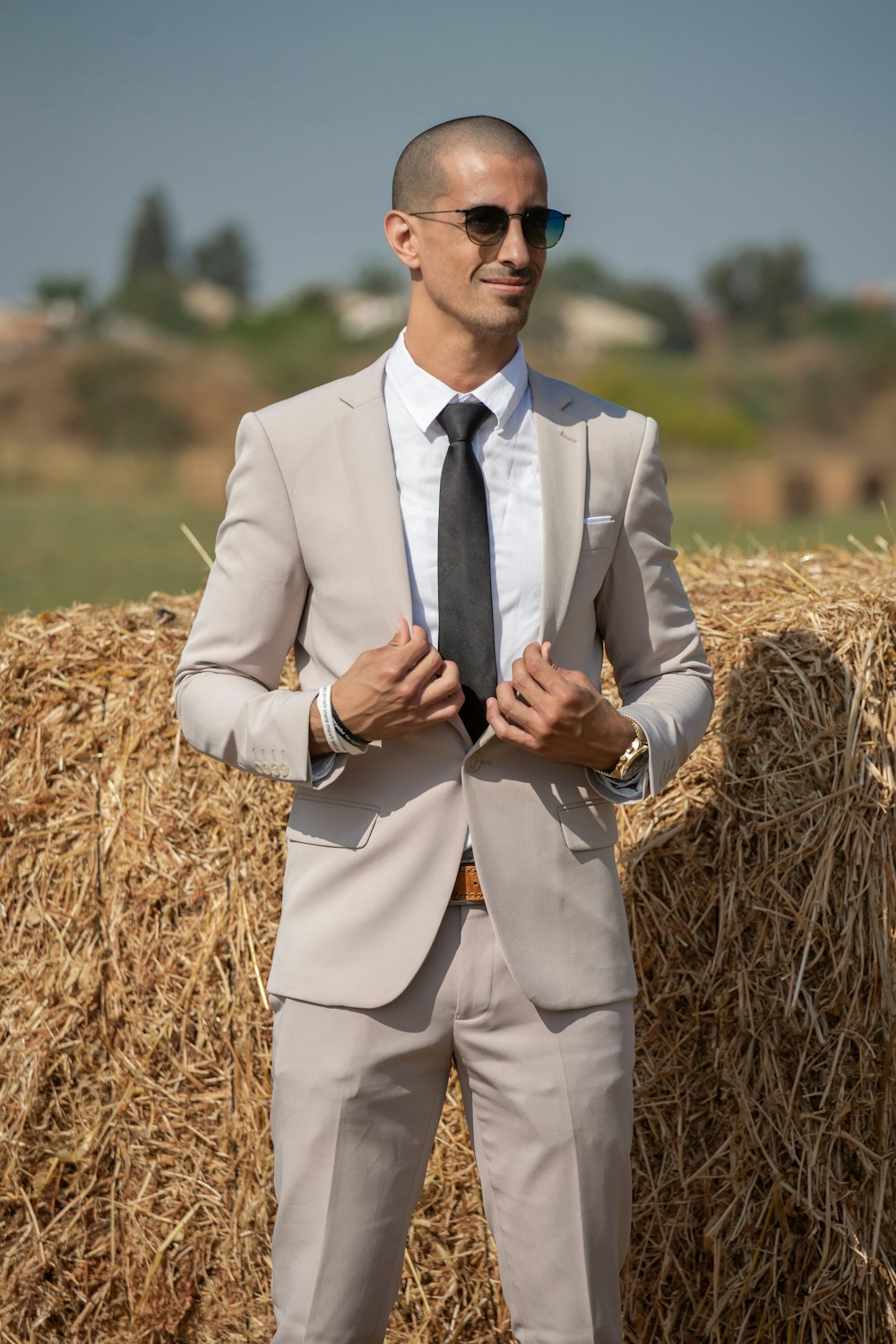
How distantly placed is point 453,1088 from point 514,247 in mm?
2522

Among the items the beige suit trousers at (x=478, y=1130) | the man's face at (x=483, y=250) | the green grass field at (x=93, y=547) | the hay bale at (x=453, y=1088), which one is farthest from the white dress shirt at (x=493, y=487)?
the green grass field at (x=93, y=547)

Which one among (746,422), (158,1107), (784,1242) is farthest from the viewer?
(746,422)

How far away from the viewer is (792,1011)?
3.91 m

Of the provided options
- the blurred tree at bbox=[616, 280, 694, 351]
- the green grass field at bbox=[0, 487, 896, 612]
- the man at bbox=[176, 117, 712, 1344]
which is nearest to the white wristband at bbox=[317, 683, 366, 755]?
the man at bbox=[176, 117, 712, 1344]

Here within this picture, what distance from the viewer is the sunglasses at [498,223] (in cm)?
277

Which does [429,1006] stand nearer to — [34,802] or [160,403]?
[34,802]

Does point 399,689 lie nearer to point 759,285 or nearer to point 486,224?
point 486,224

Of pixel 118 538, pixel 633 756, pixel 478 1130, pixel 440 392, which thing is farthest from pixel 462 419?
pixel 118 538

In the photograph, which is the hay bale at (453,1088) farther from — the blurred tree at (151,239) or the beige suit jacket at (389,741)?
the blurred tree at (151,239)

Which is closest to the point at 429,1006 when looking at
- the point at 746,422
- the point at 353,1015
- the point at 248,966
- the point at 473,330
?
the point at 353,1015

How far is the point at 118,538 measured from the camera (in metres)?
29.3

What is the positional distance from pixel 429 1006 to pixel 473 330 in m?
1.33

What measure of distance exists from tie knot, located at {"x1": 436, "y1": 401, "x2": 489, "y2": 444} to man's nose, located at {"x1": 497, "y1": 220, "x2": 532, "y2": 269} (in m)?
0.29

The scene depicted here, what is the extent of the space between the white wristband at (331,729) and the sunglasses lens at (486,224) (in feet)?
3.00
